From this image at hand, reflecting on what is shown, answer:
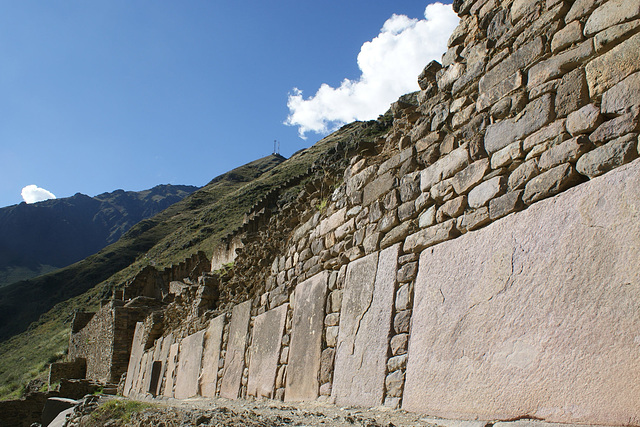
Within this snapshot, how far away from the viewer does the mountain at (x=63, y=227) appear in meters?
93.9

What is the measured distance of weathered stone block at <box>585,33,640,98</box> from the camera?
8.09 ft


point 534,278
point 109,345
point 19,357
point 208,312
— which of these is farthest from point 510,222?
point 19,357

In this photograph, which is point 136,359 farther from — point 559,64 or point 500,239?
point 559,64

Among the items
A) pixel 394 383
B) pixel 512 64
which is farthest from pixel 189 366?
pixel 512 64

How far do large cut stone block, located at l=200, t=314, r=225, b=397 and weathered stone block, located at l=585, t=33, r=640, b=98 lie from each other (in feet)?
19.0

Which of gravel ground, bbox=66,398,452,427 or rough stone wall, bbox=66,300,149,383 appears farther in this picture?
rough stone wall, bbox=66,300,149,383

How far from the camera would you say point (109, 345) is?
646 inches

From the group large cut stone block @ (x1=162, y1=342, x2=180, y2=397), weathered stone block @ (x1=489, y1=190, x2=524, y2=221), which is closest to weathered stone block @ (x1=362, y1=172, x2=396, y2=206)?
weathered stone block @ (x1=489, y1=190, x2=524, y2=221)

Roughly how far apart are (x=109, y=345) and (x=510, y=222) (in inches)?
636

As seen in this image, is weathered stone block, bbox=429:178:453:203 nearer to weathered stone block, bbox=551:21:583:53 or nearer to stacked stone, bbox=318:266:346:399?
weathered stone block, bbox=551:21:583:53

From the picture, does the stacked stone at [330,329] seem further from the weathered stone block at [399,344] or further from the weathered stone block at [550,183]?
the weathered stone block at [550,183]

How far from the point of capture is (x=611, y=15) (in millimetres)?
2619

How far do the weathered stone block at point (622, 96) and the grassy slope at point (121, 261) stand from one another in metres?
20.3

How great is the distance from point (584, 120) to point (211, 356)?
6003mm
